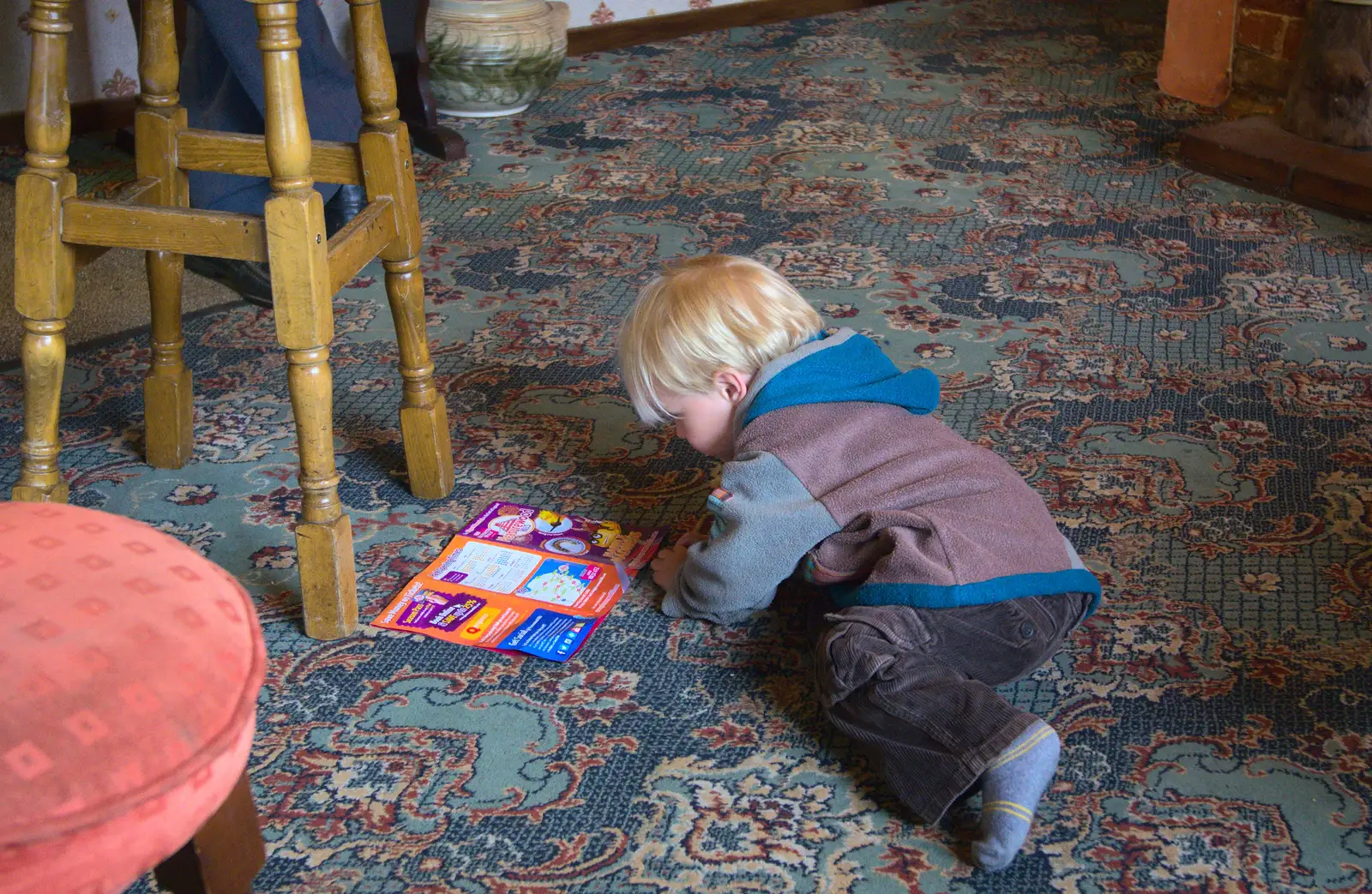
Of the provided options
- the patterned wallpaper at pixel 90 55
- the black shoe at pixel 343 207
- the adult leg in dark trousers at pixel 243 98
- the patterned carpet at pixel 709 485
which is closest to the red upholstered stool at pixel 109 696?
the patterned carpet at pixel 709 485

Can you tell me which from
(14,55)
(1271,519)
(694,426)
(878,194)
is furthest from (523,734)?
(14,55)

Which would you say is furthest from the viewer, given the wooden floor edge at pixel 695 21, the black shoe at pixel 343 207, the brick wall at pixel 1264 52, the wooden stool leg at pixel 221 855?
the wooden floor edge at pixel 695 21

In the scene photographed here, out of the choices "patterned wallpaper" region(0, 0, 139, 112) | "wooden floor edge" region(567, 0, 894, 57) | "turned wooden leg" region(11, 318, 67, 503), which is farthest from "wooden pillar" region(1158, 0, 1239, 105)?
"turned wooden leg" region(11, 318, 67, 503)

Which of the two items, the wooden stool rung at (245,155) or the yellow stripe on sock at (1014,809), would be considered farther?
the wooden stool rung at (245,155)

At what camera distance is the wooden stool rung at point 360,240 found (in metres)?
1.35

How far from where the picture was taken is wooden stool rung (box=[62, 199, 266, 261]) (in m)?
1.29

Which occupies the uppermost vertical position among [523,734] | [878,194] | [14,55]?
[14,55]

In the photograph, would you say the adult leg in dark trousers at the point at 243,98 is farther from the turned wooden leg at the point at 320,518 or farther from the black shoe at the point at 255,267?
the turned wooden leg at the point at 320,518

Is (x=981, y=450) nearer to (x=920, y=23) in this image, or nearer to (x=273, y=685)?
(x=273, y=685)

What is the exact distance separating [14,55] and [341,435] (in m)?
1.95

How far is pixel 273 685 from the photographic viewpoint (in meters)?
1.36

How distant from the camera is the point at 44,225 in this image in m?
1.35

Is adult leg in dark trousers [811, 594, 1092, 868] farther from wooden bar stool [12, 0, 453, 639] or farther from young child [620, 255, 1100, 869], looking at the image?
wooden bar stool [12, 0, 453, 639]

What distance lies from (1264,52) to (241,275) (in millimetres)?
2485
